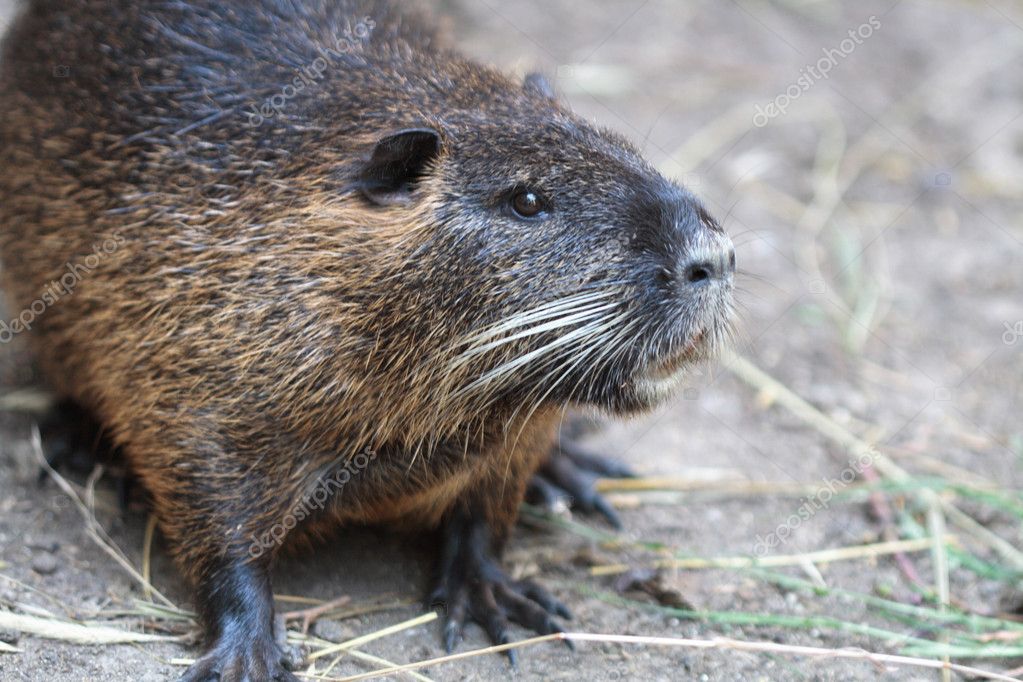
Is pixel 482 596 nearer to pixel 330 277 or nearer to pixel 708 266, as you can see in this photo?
pixel 330 277

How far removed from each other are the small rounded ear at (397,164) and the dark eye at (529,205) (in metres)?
0.34

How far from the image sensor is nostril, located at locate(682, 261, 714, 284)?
362cm

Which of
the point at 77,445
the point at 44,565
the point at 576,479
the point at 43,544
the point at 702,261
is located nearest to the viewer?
the point at 702,261

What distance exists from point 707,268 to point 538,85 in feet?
4.07

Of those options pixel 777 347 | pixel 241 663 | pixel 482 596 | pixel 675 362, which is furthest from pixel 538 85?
pixel 777 347

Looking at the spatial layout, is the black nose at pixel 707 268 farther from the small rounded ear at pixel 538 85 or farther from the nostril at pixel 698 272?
the small rounded ear at pixel 538 85

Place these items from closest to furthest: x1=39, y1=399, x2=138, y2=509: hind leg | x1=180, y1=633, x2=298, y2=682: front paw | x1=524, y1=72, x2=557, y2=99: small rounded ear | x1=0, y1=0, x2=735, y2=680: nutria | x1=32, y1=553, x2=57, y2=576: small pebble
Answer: x1=0, y1=0, x2=735, y2=680: nutria
x1=180, y1=633, x2=298, y2=682: front paw
x1=32, y1=553, x2=57, y2=576: small pebble
x1=524, y1=72, x2=557, y2=99: small rounded ear
x1=39, y1=399, x2=138, y2=509: hind leg

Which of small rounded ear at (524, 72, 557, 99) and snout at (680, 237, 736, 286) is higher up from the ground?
small rounded ear at (524, 72, 557, 99)

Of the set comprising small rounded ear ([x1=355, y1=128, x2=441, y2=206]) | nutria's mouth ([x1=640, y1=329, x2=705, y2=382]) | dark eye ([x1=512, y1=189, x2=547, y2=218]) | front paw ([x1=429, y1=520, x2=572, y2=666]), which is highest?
small rounded ear ([x1=355, y1=128, x2=441, y2=206])

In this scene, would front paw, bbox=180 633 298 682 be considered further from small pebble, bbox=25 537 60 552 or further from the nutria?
small pebble, bbox=25 537 60 552

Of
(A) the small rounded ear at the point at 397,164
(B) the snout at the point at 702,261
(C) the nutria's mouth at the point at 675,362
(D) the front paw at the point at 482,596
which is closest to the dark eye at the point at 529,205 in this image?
(A) the small rounded ear at the point at 397,164

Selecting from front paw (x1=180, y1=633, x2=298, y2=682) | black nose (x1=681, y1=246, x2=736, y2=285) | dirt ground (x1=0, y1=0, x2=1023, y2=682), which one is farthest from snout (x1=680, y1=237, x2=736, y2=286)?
front paw (x1=180, y1=633, x2=298, y2=682)

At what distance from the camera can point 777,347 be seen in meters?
6.54

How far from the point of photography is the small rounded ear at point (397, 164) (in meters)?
3.78
